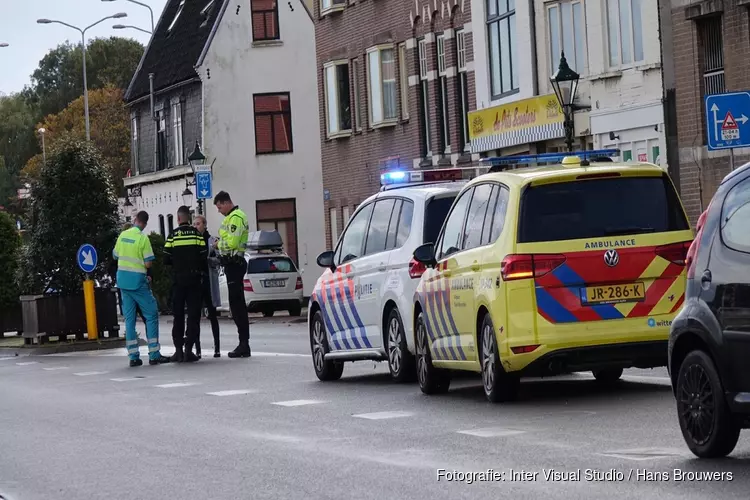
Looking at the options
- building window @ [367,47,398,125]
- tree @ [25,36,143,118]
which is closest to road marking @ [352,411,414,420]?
building window @ [367,47,398,125]

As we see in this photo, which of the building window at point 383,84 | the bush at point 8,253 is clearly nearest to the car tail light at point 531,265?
the bush at point 8,253

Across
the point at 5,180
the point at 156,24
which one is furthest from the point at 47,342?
the point at 5,180

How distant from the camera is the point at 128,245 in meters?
23.8

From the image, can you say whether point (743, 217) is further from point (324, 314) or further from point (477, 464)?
point (324, 314)

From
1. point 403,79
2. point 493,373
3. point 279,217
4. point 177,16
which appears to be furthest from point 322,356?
point 177,16

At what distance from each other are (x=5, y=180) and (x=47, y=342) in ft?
306

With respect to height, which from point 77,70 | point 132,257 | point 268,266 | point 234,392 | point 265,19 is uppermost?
point 77,70

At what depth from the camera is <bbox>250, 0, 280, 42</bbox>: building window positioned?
2373 inches

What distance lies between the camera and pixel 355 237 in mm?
18125

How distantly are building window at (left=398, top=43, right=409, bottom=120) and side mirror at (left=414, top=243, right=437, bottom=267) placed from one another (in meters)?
29.5

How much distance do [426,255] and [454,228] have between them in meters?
0.42

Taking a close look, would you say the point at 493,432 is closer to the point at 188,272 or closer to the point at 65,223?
the point at 188,272

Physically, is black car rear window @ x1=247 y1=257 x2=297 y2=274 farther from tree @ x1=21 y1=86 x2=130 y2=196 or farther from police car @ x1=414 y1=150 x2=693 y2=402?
tree @ x1=21 y1=86 x2=130 y2=196

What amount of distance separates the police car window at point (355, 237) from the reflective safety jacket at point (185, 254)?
5.39 m
